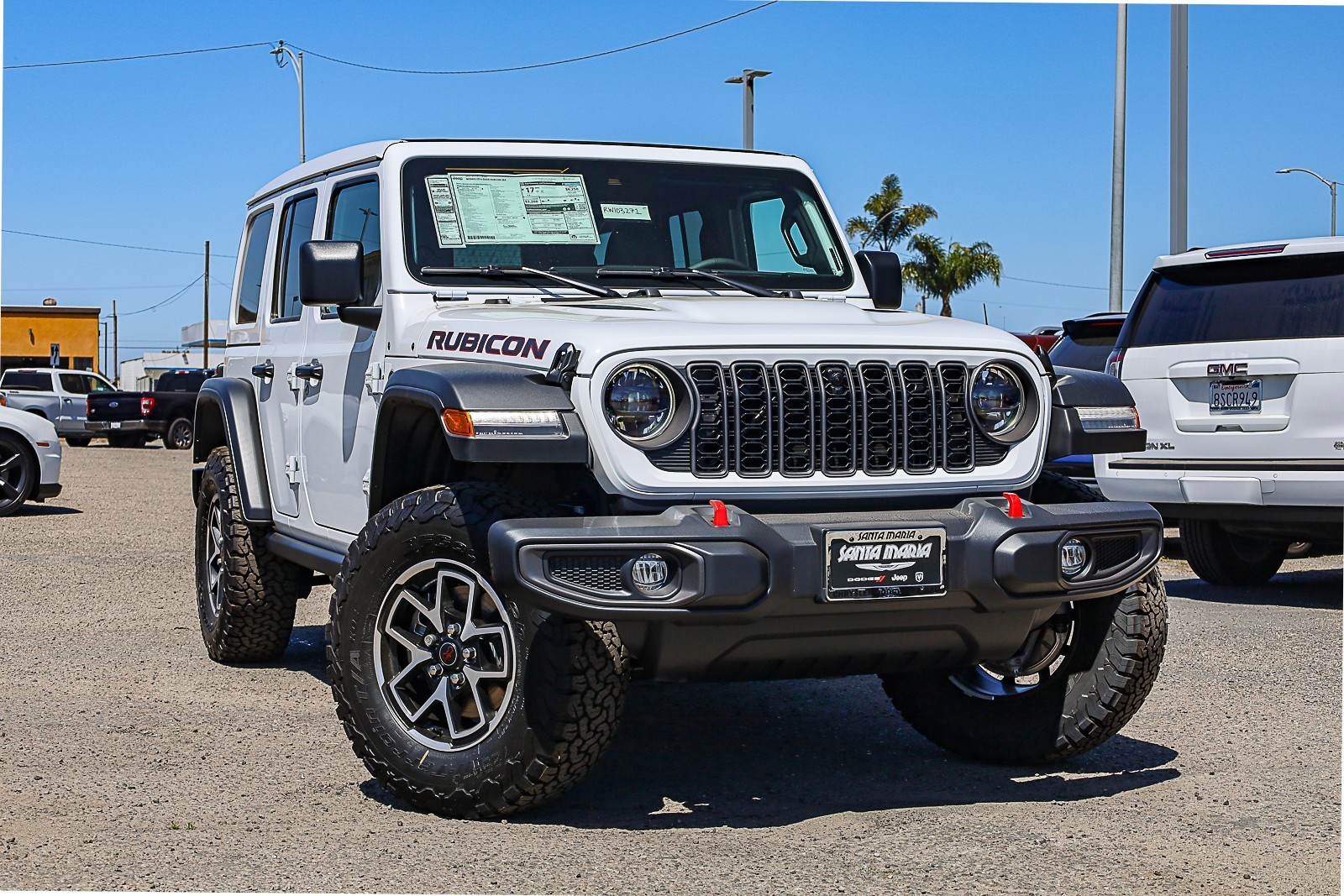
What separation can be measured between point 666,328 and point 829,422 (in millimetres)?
556

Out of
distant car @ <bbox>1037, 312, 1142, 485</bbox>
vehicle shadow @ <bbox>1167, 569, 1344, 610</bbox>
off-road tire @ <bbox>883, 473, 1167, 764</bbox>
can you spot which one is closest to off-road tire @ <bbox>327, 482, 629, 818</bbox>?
off-road tire @ <bbox>883, 473, 1167, 764</bbox>

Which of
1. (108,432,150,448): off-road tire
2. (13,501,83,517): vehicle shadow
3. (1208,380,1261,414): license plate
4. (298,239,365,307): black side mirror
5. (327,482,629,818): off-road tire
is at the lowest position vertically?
(108,432,150,448): off-road tire

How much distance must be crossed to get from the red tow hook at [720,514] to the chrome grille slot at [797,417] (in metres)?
0.34

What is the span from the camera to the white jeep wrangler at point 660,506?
443 centimetres

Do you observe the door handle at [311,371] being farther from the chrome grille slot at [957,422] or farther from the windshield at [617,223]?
the chrome grille slot at [957,422]

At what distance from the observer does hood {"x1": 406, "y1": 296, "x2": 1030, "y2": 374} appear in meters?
4.59

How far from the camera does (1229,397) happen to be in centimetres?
878

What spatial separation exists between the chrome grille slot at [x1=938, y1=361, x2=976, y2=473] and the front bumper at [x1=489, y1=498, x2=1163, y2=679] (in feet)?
0.66

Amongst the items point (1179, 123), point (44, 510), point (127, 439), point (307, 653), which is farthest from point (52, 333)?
point (307, 653)

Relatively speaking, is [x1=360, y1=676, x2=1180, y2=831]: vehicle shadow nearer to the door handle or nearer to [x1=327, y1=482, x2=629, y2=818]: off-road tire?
[x1=327, y1=482, x2=629, y2=818]: off-road tire

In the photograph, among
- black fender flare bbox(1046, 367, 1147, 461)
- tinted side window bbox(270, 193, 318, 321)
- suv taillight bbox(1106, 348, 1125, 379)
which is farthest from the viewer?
suv taillight bbox(1106, 348, 1125, 379)

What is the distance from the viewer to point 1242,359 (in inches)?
344

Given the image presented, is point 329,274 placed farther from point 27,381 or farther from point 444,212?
point 27,381

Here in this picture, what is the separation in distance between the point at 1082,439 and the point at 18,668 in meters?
5.00
